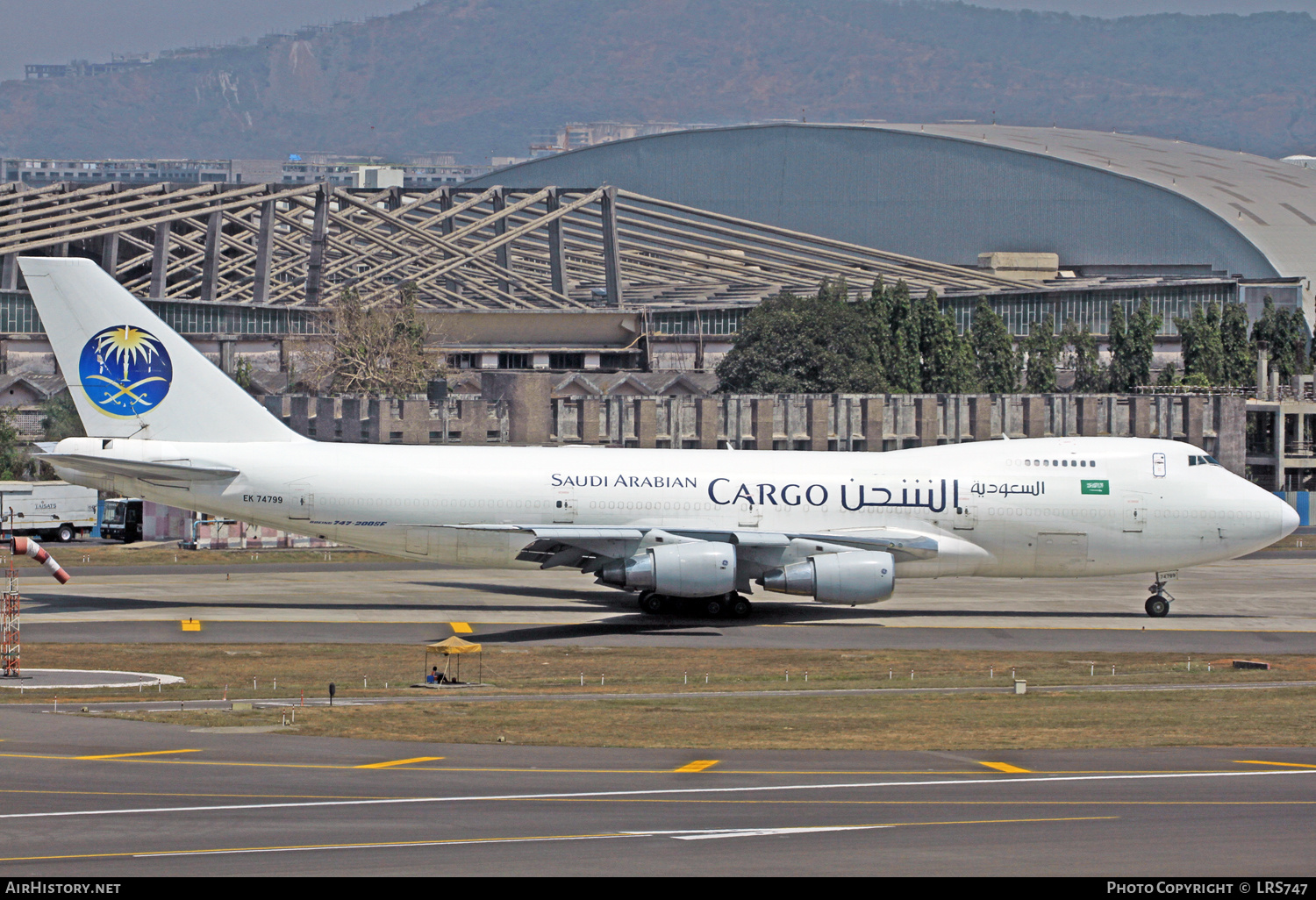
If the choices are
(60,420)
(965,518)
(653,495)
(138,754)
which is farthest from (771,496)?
(60,420)

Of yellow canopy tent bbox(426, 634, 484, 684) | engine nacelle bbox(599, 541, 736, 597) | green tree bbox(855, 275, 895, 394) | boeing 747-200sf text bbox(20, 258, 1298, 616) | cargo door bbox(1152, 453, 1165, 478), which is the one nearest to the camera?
yellow canopy tent bbox(426, 634, 484, 684)

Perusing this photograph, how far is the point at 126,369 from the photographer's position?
46.7 meters

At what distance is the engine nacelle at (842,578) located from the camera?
4559 cm

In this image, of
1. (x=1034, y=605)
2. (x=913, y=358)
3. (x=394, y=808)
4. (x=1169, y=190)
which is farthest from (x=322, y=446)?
(x=1169, y=190)

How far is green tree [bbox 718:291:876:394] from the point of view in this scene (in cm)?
10669

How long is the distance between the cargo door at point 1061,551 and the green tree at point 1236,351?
72.7 meters

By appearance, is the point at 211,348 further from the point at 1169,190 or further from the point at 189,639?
the point at 1169,190

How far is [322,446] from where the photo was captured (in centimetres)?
4816

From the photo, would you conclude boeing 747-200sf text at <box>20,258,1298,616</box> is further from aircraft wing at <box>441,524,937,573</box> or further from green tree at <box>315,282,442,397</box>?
green tree at <box>315,282,442,397</box>

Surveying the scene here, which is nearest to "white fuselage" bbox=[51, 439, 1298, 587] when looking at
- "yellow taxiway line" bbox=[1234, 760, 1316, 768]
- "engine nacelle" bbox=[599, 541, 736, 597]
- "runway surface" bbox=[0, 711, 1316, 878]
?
Result: "engine nacelle" bbox=[599, 541, 736, 597]

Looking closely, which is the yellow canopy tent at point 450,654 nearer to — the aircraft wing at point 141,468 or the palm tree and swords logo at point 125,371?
the aircraft wing at point 141,468

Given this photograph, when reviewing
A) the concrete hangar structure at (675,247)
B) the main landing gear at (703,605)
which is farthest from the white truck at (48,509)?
the concrete hangar structure at (675,247)

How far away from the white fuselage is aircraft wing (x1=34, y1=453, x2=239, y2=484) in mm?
248

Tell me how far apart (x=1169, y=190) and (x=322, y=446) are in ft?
471
